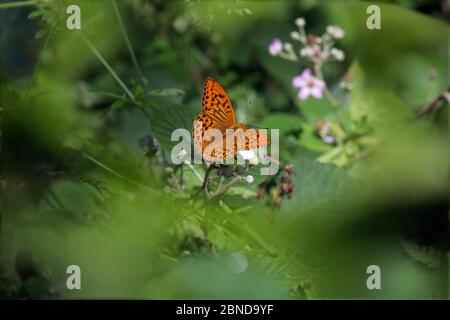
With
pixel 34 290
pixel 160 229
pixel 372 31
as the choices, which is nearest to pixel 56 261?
pixel 34 290

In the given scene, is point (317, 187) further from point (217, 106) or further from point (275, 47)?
point (275, 47)

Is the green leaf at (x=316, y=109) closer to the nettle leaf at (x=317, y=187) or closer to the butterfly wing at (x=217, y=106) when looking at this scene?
the nettle leaf at (x=317, y=187)

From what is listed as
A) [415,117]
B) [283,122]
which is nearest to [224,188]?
[283,122]

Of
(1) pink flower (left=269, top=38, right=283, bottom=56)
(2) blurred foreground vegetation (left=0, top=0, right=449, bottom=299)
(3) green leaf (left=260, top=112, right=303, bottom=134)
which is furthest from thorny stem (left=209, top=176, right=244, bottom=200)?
(1) pink flower (left=269, top=38, right=283, bottom=56)

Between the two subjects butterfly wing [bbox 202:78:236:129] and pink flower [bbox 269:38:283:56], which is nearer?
butterfly wing [bbox 202:78:236:129]

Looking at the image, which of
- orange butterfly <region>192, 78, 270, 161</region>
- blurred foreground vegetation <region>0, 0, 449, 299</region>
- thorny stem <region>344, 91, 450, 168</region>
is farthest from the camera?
thorny stem <region>344, 91, 450, 168</region>

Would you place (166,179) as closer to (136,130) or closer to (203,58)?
(136,130)

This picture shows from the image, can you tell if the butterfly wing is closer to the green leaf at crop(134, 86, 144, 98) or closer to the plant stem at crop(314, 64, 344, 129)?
the green leaf at crop(134, 86, 144, 98)
